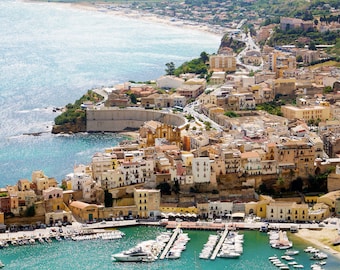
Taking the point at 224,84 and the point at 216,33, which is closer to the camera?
the point at 224,84

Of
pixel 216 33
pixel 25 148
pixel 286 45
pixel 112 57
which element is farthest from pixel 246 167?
pixel 216 33

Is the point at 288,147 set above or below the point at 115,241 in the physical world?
above

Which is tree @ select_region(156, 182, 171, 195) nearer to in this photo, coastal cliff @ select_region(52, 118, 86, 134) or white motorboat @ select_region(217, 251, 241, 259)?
white motorboat @ select_region(217, 251, 241, 259)

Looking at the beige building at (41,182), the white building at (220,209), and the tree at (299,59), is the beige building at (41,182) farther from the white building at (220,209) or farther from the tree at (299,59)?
the tree at (299,59)

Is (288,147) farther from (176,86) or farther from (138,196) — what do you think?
(176,86)

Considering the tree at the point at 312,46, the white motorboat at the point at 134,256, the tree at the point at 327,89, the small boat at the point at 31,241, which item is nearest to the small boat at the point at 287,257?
the white motorboat at the point at 134,256

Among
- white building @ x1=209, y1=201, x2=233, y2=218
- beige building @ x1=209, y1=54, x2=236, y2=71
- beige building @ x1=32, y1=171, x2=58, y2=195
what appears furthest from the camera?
beige building @ x1=209, y1=54, x2=236, y2=71

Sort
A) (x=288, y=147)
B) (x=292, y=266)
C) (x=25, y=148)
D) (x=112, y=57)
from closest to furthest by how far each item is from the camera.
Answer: (x=292, y=266), (x=288, y=147), (x=25, y=148), (x=112, y=57)

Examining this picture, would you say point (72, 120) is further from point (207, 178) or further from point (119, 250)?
point (119, 250)

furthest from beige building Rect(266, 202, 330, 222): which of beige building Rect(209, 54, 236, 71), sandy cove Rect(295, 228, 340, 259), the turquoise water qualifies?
beige building Rect(209, 54, 236, 71)
